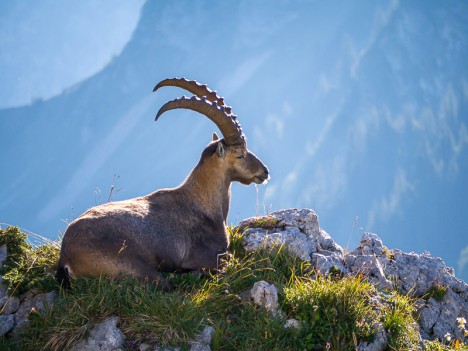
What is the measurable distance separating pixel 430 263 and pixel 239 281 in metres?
4.96

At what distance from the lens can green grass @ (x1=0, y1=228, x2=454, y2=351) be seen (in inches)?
297

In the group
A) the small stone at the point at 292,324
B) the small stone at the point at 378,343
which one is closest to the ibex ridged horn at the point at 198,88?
the small stone at the point at 292,324

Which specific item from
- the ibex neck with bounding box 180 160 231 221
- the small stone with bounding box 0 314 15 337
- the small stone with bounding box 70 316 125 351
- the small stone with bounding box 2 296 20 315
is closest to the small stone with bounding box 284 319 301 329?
the small stone with bounding box 70 316 125 351

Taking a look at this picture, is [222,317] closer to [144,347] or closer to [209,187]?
[144,347]

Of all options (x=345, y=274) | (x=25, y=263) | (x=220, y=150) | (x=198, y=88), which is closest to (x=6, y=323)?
(x=25, y=263)

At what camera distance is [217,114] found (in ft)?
34.1

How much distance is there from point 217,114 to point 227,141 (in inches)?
27.9

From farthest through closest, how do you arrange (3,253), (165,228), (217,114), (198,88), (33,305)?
(198,88) → (217,114) → (3,253) → (165,228) → (33,305)

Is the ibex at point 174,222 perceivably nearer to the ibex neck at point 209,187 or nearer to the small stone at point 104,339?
the ibex neck at point 209,187

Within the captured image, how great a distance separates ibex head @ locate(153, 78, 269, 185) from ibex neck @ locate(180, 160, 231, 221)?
0.72 feet

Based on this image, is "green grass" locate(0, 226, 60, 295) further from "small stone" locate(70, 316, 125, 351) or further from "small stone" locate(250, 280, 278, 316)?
"small stone" locate(250, 280, 278, 316)

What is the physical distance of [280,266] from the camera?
9.94 metres

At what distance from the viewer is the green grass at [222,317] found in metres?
7.55

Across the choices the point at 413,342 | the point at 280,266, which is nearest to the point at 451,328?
the point at 413,342
